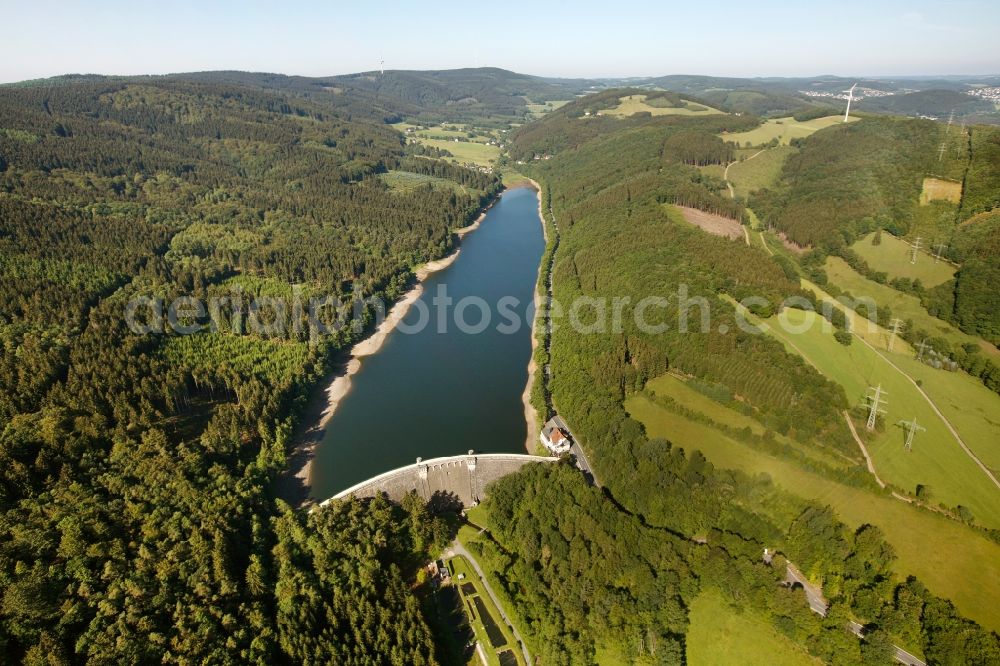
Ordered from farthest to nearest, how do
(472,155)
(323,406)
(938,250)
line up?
(472,155) < (938,250) < (323,406)

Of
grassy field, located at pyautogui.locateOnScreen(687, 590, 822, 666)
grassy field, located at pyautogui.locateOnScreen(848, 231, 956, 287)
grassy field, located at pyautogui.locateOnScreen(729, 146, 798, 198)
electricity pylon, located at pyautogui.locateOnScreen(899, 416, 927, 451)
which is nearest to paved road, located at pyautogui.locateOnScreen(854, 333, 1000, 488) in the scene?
electricity pylon, located at pyautogui.locateOnScreen(899, 416, 927, 451)

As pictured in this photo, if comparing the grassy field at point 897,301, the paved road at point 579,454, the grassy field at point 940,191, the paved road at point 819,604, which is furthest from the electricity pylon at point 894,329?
the paved road at point 579,454

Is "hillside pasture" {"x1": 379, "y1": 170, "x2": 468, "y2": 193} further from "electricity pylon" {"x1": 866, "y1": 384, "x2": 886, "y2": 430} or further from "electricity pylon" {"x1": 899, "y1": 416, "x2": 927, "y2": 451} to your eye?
"electricity pylon" {"x1": 899, "y1": 416, "x2": 927, "y2": 451}

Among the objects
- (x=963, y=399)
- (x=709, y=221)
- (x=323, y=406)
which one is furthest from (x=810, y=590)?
(x=709, y=221)

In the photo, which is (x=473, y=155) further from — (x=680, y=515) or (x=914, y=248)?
(x=680, y=515)

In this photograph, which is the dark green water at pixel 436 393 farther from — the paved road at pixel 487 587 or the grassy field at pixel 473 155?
the grassy field at pixel 473 155
